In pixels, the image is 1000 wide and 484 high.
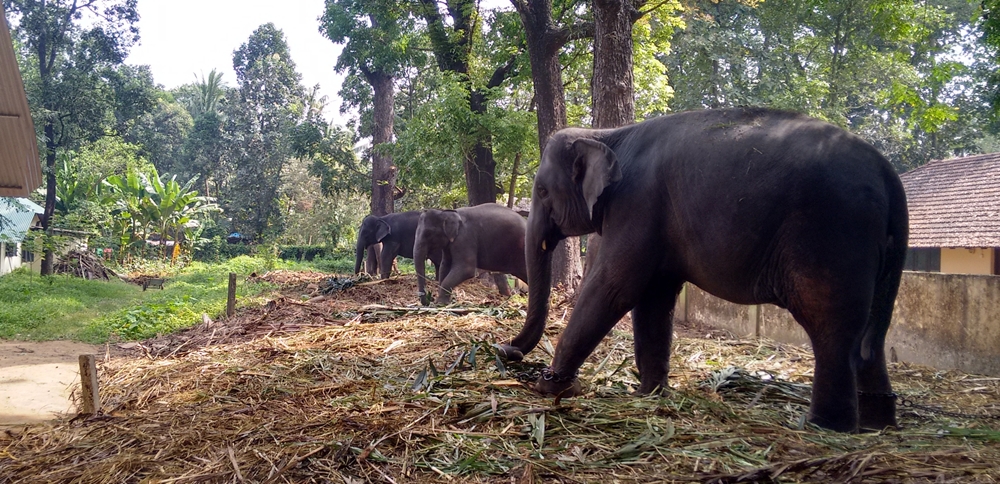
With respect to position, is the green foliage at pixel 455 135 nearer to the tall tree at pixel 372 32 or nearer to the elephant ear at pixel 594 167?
the tall tree at pixel 372 32

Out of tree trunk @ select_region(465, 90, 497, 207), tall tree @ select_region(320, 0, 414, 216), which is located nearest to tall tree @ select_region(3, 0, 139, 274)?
tall tree @ select_region(320, 0, 414, 216)

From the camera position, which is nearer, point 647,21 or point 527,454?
point 527,454

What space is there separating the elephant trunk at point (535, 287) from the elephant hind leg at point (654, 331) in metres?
0.74

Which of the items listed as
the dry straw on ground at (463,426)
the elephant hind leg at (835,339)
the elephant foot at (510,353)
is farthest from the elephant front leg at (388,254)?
the elephant hind leg at (835,339)

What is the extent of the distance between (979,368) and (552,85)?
302 inches

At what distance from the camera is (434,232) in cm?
1347

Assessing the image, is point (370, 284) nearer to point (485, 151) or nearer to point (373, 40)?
point (485, 151)

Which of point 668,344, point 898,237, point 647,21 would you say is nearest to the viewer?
point 898,237

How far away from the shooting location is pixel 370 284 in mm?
14008

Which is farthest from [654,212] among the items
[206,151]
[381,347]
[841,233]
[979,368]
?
[206,151]

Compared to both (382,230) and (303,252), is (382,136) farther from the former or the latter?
(303,252)

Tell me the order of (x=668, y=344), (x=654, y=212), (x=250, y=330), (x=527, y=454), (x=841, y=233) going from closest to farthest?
(x=527, y=454), (x=841, y=233), (x=654, y=212), (x=668, y=344), (x=250, y=330)

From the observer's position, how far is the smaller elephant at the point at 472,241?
42.8 ft

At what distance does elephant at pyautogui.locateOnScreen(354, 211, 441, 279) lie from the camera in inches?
758
